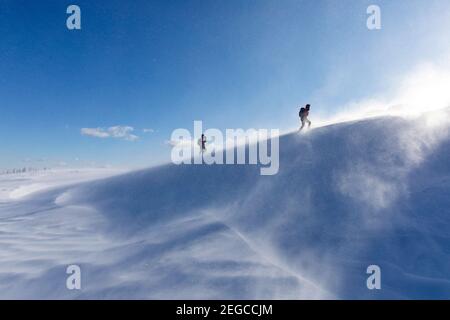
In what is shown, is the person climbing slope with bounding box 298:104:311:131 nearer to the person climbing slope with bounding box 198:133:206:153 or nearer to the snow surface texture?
the snow surface texture

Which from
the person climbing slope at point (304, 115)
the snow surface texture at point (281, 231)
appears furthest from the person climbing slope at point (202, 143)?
the person climbing slope at point (304, 115)

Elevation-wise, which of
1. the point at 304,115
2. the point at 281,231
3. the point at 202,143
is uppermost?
the point at 304,115

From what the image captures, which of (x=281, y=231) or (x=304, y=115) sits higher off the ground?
(x=304, y=115)

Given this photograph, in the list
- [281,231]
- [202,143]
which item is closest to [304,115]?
[202,143]

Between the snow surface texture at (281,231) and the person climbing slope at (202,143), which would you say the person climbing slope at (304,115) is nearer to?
the snow surface texture at (281,231)

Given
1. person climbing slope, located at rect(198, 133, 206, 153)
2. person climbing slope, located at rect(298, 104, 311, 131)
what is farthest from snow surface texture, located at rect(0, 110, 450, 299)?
person climbing slope, located at rect(198, 133, 206, 153)

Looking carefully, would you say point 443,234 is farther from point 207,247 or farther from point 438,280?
point 207,247

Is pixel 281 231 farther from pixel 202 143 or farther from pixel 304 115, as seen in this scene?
pixel 202 143
